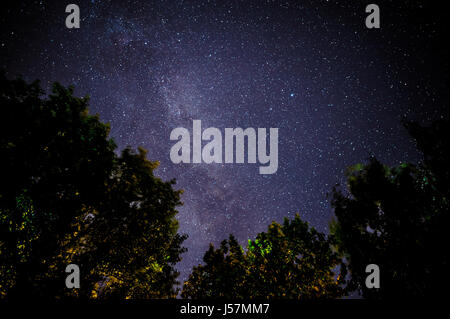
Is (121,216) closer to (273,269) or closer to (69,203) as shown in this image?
(69,203)

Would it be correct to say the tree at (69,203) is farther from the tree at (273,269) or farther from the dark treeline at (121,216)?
the tree at (273,269)

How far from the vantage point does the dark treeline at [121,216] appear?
8375 millimetres

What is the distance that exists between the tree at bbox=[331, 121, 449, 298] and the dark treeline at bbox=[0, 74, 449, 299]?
0.04 m

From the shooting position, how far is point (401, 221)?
9258 mm

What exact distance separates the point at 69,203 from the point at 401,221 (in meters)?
17.3

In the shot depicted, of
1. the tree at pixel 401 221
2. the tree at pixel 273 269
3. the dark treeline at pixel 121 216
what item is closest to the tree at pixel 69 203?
the dark treeline at pixel 121 216

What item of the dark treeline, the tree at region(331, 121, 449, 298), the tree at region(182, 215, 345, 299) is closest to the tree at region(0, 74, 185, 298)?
the dark treeline

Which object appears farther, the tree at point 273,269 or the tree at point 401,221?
the tree at point 273,269

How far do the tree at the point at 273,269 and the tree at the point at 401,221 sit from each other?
6.90ft

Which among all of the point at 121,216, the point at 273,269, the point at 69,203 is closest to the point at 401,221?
the point at 273,269

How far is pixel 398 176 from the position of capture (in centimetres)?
985

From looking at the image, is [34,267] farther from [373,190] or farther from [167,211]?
[373,190]
